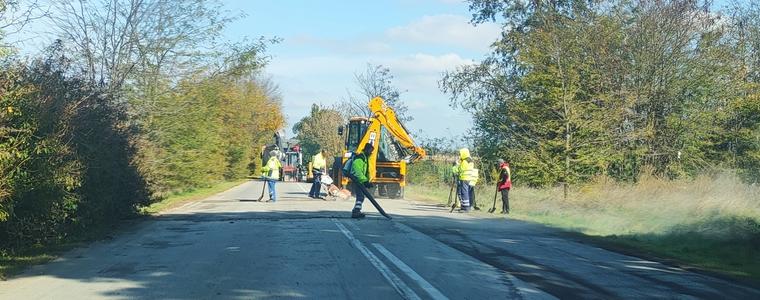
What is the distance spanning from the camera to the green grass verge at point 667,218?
12875 millimetres

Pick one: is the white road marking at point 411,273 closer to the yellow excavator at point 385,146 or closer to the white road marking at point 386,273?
the white road marking at point 386,273

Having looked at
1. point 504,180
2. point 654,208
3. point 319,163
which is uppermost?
point 319,163

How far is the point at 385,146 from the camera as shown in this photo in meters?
30.7

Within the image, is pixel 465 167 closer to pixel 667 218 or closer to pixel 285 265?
pixel 667 218

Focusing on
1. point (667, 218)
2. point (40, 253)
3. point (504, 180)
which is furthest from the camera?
point (504, 180)

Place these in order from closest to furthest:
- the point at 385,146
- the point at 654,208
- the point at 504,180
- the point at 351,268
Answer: the point at 351,268 < the point at 654,208 < the point at 504,180 < the point at 385,146

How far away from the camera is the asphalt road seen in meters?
8.60

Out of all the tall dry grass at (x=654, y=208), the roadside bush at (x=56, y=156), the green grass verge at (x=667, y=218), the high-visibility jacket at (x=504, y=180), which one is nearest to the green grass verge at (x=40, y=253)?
the roadside bush at (x=56, y=156)

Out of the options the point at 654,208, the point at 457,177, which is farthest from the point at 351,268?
the point at 457,177

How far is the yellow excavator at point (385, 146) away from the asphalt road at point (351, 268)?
42.4ft

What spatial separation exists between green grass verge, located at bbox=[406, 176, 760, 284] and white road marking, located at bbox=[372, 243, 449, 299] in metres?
4.41

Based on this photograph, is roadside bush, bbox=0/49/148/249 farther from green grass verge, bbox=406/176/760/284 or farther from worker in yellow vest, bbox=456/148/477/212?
worker in yellow vest, bbox=456/148/477/212

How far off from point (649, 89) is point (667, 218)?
1714cm

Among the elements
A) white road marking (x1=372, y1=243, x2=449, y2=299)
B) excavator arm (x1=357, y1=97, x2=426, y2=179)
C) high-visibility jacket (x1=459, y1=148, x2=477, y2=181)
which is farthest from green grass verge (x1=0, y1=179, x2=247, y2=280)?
excavator arm (x1=357, y1=97, x2=426, y2=179)
